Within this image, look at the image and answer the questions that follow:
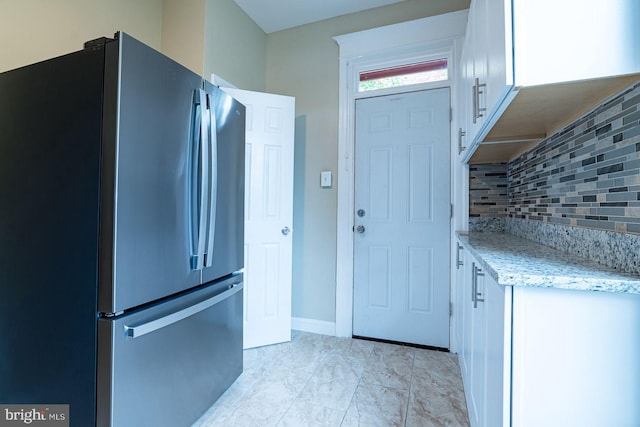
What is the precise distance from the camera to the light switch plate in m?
2.62

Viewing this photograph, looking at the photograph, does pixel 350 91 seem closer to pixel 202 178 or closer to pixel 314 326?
pixel 202 178

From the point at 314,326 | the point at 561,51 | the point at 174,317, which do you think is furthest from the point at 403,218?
the point at 174,317

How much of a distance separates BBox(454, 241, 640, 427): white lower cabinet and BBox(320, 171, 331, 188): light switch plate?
192cm

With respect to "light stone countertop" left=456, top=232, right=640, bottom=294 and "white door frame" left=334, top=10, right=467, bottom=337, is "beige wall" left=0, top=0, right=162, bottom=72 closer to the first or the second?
"white door frame" left=334, top=10, right=467, bottom=337

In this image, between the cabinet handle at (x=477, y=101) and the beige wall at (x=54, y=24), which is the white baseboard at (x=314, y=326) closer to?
the cabinet handle at (x=477, y=101)

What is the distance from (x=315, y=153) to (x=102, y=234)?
189 cm

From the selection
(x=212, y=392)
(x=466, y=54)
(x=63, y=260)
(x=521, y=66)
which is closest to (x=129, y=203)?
(x=63, y=260)

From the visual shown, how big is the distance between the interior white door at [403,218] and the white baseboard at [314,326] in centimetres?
21

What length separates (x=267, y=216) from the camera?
2369 millimetres

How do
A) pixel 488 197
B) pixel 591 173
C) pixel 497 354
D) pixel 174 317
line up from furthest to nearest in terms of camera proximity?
pixel 488 197 → pixel 174 317 → pixel 591 173 → pixel 497 354

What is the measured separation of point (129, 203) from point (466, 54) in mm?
1935

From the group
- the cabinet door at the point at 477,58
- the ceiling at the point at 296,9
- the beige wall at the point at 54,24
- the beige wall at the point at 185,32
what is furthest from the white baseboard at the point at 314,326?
the ceiling at the point at 296,9

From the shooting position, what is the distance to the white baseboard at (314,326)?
260 cm

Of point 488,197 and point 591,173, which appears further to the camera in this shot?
point 488,197
